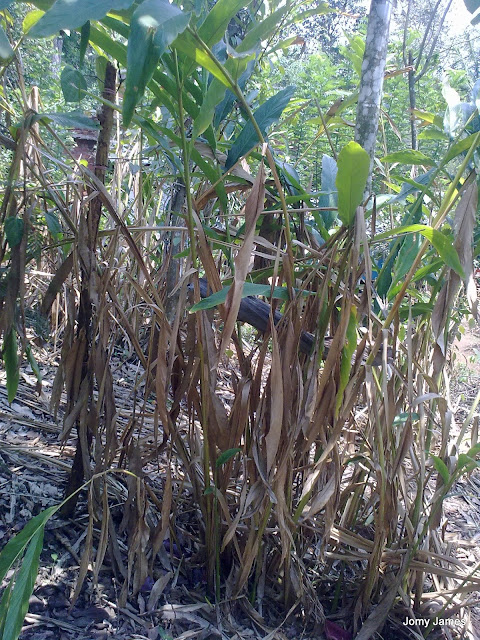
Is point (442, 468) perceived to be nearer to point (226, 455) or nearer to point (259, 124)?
point (226, 455)

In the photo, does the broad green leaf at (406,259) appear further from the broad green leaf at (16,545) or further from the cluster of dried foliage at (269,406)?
the broad green leaf at (16,545)

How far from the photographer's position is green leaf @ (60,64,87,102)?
3.00 ft

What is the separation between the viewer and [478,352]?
11.5ft

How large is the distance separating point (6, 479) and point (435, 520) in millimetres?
924

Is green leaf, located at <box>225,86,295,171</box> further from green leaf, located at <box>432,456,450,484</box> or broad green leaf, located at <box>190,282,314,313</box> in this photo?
green leaf, located at <box>432,456,450,484</box>

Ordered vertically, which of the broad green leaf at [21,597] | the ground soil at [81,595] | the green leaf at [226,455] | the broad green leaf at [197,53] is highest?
the broad green leaf at [197,53]

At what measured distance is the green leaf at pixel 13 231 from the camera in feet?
2.67

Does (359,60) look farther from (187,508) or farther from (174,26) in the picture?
(187,508)

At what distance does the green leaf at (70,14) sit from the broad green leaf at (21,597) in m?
0.66

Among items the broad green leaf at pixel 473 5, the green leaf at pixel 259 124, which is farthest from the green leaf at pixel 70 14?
the broad green leaf at pixel 473 5

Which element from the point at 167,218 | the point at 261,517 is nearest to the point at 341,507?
the point at 261,517

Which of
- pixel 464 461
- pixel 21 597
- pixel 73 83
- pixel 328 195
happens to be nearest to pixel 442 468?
pixel 464 461

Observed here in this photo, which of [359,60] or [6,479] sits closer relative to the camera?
[6,479]

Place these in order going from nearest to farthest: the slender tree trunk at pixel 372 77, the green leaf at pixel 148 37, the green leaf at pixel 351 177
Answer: the green leaf at pixel 148 37 → the green leaf at pixel 351 177 → the slender tree trunk at pixel 372 77
